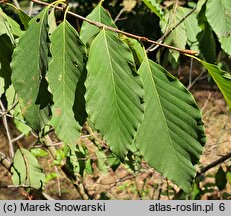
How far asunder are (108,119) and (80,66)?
0.13 meters

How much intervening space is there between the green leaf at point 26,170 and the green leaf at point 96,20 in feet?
3.29

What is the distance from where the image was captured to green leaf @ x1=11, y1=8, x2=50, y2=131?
0.86 meters

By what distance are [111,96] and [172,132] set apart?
137mm

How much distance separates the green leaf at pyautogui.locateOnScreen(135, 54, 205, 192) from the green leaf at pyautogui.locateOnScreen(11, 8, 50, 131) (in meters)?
0.20

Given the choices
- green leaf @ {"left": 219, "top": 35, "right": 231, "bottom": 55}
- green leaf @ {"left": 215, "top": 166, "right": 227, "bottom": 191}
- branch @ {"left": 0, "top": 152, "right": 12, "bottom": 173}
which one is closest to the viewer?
green leaf @ {"left": 219, "top": 35, "right": 231, "bottom": 55}

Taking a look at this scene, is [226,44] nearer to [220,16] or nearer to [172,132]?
[220,16]

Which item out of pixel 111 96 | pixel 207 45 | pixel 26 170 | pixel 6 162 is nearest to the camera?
pixel 111 96

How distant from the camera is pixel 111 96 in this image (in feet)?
2.71

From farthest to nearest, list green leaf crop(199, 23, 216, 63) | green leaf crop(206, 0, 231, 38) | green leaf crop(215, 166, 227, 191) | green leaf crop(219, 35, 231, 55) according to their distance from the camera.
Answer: green leaf crop(215, 166, 227, 191) → green leaf crop(199, 23, 216, 63) → green leaf crop(219, 35, 231, 55) → green leaf crop(206, 0, 231, 38)

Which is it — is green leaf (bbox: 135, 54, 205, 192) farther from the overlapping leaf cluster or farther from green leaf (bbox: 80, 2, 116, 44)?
green leaf (bbox: 80, 2, 116, 44)

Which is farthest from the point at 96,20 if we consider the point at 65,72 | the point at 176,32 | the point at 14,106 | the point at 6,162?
the point at 6,162

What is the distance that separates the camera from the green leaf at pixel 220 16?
1091 mm

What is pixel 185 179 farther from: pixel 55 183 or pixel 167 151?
pixel 55 183

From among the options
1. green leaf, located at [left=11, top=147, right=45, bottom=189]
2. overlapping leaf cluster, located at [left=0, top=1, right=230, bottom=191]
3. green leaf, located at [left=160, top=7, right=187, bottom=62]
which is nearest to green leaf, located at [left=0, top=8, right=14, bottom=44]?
overlapping leaf cluster, located at [left=0, top=1, right=230, bottom=191]
